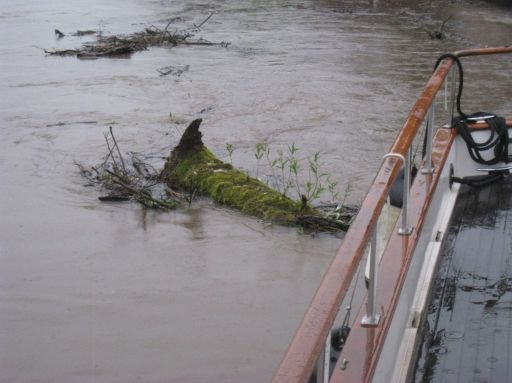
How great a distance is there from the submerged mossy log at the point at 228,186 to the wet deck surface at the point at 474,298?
2.93m

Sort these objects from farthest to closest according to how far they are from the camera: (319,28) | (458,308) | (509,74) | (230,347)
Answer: (319,28), (509,74), (230,347), (458,308)

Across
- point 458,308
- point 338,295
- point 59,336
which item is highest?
point 338,295

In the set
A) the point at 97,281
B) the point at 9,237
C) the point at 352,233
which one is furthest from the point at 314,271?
the point at 352,233

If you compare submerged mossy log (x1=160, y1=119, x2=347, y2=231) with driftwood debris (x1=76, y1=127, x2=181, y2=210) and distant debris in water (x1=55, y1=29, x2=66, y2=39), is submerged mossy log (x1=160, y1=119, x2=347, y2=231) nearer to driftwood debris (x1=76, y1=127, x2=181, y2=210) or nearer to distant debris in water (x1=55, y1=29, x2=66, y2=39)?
driftwood debris (x1=76, y1=127, x2=181, y2=210)

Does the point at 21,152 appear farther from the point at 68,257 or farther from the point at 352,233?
the point at 352,233

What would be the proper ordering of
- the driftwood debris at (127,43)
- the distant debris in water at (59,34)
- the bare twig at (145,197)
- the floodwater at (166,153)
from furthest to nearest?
the distant debris in water at (59,34), the driftwood debris at (127,43), the bare twig at (145,197), the floodwater at (166,153)

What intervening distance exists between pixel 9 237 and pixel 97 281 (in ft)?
A: 4.96

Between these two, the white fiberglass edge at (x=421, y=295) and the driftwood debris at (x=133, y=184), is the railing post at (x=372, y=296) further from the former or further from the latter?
the driftwood debris at (x=133, y=184)

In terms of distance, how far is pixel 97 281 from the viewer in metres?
7.08

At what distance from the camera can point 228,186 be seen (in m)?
8.84

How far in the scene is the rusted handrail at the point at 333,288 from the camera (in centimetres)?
177

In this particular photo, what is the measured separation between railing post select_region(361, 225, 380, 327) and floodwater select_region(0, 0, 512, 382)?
273 centimetres

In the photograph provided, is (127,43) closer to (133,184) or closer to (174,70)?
(174,70)

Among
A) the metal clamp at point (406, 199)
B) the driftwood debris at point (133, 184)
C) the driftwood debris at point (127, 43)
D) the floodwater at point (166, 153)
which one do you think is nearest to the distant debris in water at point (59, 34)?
the driftwood debris at point (127, 43)
